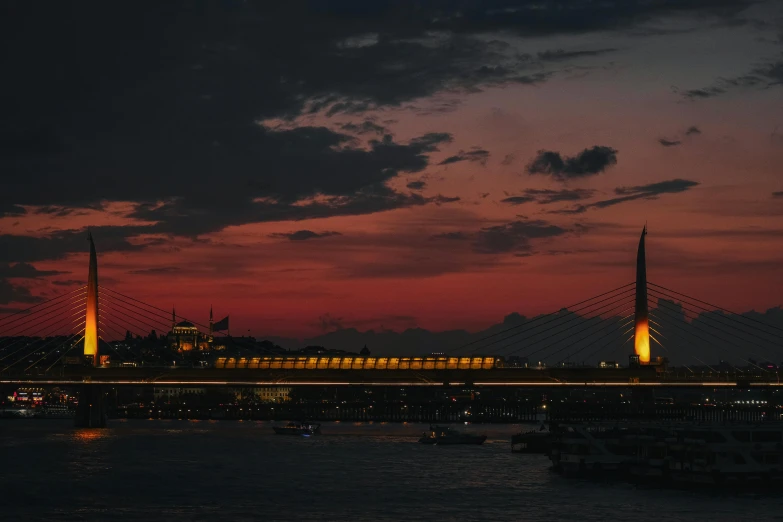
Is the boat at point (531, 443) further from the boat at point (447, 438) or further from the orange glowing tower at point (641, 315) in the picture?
the orange glowing tower at point (641, 315)

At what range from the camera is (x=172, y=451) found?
106 metres

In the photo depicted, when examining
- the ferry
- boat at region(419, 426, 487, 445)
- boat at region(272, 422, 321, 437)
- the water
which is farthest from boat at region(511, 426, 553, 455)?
boat at region(272, 422, 321, 437)

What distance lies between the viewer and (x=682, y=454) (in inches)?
2972

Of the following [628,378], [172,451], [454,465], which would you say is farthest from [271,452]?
[628,378]

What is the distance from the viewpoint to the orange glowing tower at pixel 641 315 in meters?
132

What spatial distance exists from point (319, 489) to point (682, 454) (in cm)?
2193

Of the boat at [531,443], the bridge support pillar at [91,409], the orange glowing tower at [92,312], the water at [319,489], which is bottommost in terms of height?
the water at [319,489]

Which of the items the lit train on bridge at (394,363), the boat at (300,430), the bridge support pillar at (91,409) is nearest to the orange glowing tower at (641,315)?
the lit train on bridge at (394,363)

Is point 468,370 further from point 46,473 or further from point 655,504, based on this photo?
point 655,504

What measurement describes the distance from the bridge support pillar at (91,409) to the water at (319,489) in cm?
3707

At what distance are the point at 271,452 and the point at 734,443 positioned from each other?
1733 inches

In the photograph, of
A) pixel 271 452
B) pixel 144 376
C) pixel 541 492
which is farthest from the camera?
pixel 144 376

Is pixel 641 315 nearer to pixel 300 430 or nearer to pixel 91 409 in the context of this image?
pixel 300 430

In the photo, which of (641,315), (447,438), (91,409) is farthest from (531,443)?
(91,409)
